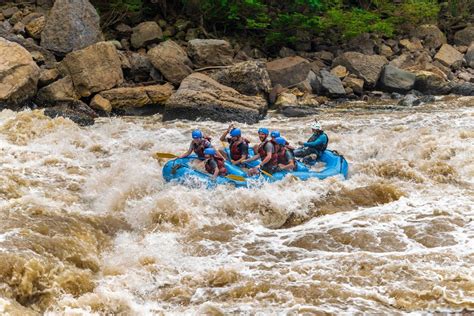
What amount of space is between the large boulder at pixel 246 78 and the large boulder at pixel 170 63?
2.64 ft

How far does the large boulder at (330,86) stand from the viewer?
15.2 meters

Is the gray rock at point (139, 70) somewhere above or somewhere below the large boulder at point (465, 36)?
below

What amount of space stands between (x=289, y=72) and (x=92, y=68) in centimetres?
513

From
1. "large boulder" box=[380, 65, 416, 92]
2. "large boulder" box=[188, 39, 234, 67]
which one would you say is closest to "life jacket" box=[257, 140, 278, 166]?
"large boulder" box=[188, 39, 234, 67]

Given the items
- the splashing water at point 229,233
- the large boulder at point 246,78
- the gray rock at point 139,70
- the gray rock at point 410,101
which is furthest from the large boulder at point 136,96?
the gray rock at point 410,101

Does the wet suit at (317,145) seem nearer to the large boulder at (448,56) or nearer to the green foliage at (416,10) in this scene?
the large boulder at (448,56)

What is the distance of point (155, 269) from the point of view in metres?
5.57

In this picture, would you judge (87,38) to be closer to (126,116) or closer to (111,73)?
(111,73)

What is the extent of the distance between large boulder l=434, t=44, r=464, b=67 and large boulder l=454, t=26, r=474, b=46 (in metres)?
1.51

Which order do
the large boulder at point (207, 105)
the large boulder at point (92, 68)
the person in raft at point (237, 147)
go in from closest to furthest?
the person in raft at point (237, 147), the large boulder at point (207, 105), the large boulder at point (92, 68)

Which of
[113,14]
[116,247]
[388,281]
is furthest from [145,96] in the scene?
[388,281]

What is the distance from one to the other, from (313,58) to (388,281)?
12791 mm

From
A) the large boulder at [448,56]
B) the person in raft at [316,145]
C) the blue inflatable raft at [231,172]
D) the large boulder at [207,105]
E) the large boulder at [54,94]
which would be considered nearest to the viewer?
the blue inflatable raft at [231,172]

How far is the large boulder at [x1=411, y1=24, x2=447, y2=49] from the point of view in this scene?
19.1 metres
